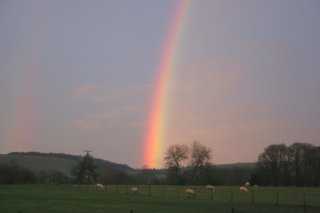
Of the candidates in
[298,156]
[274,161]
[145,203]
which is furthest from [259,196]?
[298,156]

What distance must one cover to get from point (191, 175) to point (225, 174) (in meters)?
10.0

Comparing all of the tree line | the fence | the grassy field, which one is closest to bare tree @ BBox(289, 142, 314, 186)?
the tree line

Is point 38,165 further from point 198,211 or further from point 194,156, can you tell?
point 198,211

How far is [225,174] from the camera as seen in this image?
132875 mm

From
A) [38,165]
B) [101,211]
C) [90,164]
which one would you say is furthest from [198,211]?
[38,165]

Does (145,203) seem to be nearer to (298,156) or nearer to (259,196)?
(259,196)

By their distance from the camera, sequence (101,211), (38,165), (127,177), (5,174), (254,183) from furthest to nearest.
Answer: (38,165), (127,177), (254,183), (5,174), (101,211)

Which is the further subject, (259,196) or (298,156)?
(298,156)

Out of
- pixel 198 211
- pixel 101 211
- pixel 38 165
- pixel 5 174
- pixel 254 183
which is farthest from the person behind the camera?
pixel 38 165

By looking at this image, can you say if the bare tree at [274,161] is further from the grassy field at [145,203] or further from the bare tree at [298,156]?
the grassy field at [145,203]

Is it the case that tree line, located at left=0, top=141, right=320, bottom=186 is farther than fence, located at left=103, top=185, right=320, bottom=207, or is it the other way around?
tree line, located at left=0, top=141, right=320, bottom=186

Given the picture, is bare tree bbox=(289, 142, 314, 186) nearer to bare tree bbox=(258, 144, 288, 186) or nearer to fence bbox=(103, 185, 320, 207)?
bare tree bbox=(258, 144, 288, 186)

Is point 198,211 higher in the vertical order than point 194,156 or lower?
lower

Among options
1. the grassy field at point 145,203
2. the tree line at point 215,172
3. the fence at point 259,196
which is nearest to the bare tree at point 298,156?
the tree line at point 215,172
